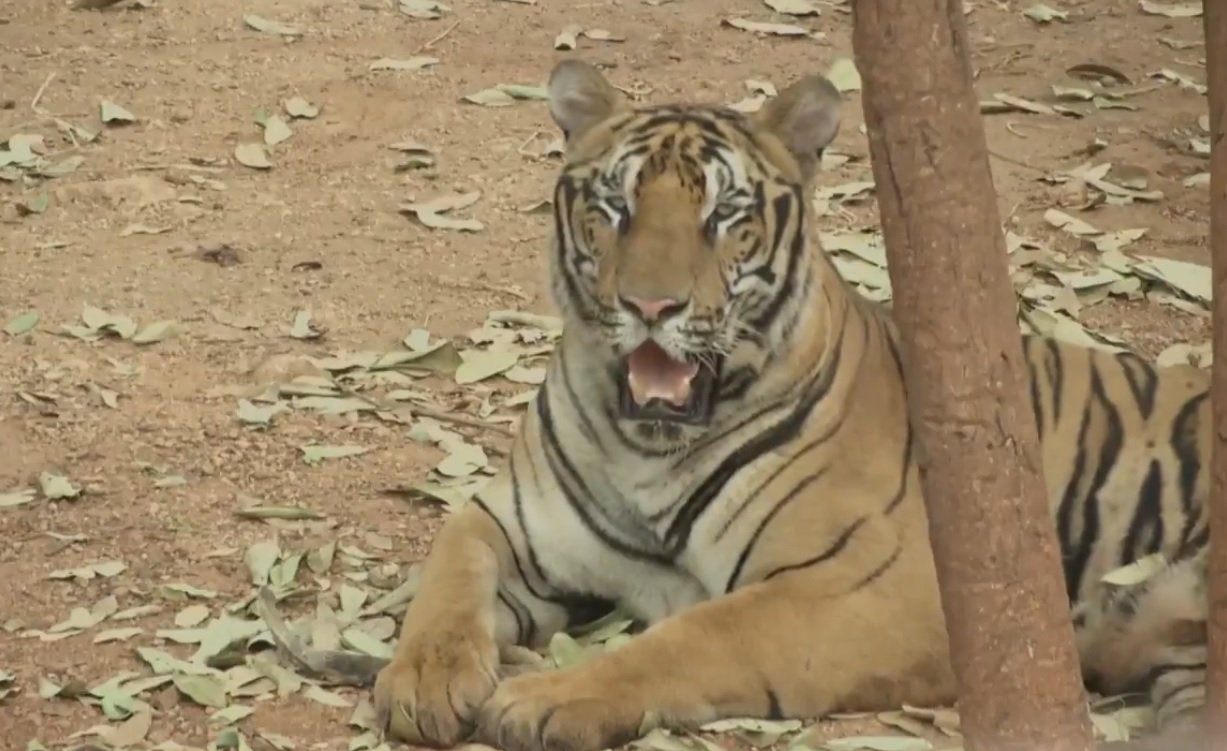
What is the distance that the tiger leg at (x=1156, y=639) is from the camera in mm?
3291

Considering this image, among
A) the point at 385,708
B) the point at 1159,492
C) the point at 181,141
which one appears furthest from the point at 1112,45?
the point at 385,708

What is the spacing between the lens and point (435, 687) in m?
3.23

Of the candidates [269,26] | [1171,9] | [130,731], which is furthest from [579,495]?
[1171,9]

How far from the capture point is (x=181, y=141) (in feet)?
20.2

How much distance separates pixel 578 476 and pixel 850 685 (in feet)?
2.07

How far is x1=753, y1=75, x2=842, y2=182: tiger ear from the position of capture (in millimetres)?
3627

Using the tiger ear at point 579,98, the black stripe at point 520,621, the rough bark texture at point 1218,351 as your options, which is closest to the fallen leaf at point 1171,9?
the tiger ear at point 579,98

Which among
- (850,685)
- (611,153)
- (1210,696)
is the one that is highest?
(611,153)

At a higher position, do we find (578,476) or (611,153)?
(611,153)

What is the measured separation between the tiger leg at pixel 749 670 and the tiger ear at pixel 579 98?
90 centimetres

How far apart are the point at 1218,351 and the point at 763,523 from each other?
1122 mm

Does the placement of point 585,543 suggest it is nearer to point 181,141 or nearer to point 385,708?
point 385,708

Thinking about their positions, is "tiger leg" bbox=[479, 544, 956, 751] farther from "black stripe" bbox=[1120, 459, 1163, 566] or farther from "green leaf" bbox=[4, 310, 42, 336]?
"green leaf" bbox=[4, 310, 42, 336]

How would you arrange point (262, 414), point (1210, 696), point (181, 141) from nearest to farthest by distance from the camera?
point (1210, 696) < point (262, 414) < point (181, 141)
